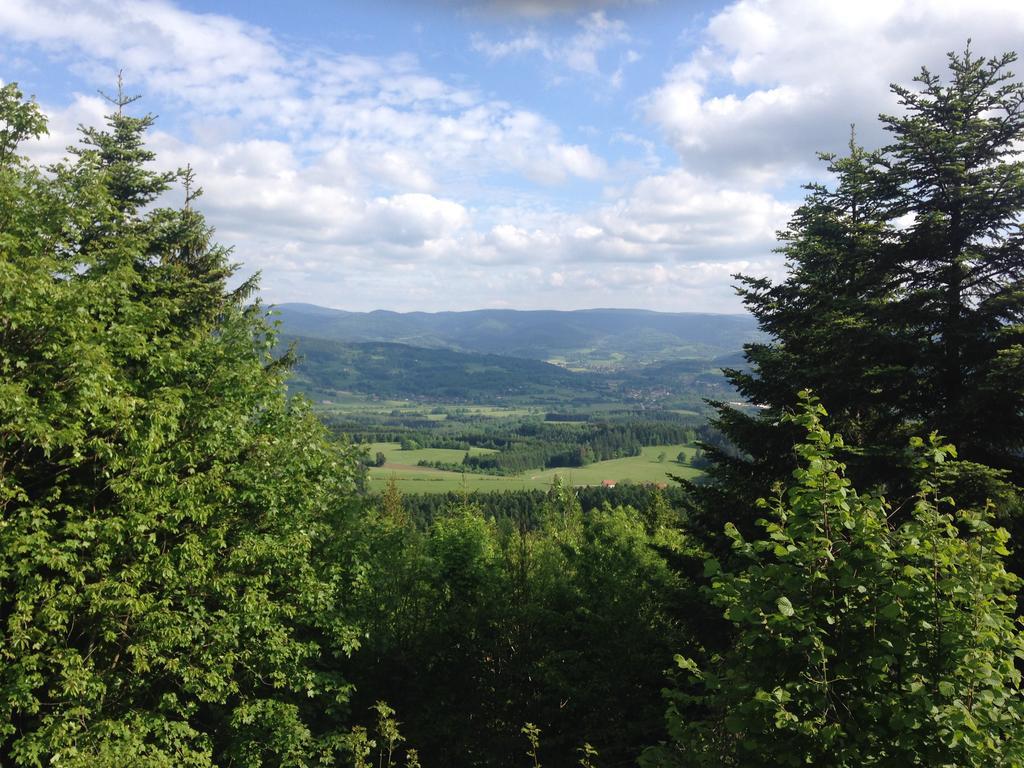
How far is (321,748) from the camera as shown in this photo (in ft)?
39.3

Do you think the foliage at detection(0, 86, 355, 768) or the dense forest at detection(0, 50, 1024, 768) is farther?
the foliage at detection(0, 86, 355, 768)

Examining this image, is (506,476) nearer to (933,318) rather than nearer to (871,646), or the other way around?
(933,318)

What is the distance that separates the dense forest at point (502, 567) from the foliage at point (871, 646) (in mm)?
27

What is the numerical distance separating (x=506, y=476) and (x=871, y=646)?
107694mm

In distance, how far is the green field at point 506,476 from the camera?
9281 centimetres

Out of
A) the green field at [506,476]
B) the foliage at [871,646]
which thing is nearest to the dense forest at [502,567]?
the foliage at [871,646]

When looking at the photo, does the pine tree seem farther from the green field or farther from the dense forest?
the green field

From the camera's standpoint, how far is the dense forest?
4410 millimetres

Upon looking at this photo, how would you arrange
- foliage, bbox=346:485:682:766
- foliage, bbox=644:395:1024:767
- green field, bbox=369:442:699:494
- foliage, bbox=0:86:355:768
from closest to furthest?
foliage, bbox=644:395:1024:767 → foliage, bbox=0:86:355:768 → foliage, bbox=346:485:682:766 → green field, bbox=369:442:699:494

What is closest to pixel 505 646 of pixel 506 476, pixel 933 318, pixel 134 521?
pixel 134 521

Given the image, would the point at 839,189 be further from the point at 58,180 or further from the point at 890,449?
the point at 58,180

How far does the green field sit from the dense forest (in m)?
66.3

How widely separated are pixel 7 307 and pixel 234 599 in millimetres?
6062

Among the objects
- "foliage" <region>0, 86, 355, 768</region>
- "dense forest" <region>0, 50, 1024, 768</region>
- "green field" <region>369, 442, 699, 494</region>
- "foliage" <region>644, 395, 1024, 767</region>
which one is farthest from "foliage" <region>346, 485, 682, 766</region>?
"green field" <region>369, 442, 699, 494</region>
